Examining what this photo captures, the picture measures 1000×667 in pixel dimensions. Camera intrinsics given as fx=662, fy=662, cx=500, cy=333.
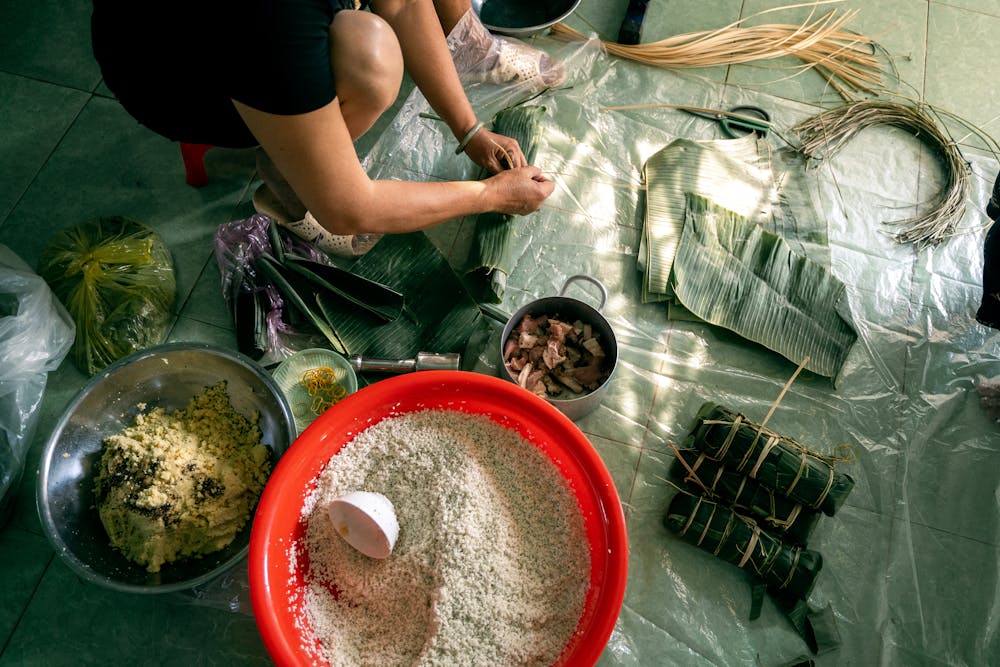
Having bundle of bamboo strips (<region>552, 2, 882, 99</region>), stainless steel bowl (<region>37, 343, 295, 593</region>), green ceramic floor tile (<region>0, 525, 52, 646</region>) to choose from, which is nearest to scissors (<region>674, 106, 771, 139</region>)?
bundle of bamboo strips (<region>552, 2, 882, 99</region>)

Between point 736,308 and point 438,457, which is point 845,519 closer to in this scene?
point 736,308

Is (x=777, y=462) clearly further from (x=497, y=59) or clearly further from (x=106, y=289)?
(x=106, y=289)

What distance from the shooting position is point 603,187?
192 centimetres

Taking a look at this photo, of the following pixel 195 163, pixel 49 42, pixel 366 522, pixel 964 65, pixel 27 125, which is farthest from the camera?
pixel 964 65

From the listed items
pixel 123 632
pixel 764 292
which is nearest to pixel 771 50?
pixel 764 292

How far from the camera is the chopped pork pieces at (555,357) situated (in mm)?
1548

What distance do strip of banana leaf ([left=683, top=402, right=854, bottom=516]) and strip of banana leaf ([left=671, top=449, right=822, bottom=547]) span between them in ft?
0.06

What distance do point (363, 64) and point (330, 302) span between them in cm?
59

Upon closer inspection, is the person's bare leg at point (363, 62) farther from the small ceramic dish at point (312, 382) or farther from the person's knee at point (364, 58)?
the small ceramic dish at point (312, 382)

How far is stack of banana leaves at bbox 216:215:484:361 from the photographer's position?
162 centimetres

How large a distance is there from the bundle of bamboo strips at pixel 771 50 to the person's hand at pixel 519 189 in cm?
71

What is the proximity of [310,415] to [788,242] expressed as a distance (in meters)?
1.36

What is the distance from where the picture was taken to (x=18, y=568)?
1465mm

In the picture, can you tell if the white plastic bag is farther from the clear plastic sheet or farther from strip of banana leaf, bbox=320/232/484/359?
the clear plastic sheet
